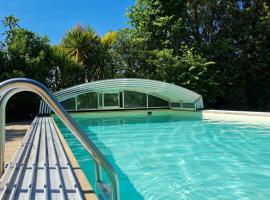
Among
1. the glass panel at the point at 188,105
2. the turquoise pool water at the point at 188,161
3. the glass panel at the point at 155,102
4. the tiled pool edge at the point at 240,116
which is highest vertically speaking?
the glass panel at the point at 155,102

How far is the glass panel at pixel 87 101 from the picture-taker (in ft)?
77.4

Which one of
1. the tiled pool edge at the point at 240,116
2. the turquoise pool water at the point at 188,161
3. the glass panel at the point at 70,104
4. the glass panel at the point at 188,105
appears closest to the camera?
the turquoise pool water at the point at 188,161

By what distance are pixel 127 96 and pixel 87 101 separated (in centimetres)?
294

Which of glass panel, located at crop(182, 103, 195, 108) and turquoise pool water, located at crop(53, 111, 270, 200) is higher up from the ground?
glass panel, located at crop(182, 103, 195, 108)

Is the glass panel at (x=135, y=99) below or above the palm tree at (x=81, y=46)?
below

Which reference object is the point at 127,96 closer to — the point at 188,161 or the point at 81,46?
the point at 81,46

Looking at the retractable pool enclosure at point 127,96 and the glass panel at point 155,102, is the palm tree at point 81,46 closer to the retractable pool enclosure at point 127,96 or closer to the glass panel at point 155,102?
the retractable pool enclosure at point 127,96

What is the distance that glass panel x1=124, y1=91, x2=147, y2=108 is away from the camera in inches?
988

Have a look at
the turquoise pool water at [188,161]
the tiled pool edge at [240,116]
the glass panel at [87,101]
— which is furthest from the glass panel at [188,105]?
the turquoise pool water at [188,161]

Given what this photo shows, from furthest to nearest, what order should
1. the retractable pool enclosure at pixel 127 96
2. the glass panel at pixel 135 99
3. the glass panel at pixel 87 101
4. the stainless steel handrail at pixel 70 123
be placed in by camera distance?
the glass panel at pixel 135 99 < the glass panel at pixel 87 101 < the retractable pool enclosure at pixel 127 96 < the stainless steel handrail at pixel 70 123

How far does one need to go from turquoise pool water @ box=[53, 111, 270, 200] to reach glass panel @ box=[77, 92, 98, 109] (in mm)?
10729

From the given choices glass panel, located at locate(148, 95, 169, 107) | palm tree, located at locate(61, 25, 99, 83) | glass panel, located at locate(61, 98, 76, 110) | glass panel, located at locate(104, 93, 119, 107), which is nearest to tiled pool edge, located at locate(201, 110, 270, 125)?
glass panel, located at locate(148, 95, 169, 107)

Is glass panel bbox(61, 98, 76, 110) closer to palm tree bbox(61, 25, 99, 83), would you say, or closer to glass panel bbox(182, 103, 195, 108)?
palm tree bbox(61, 25, 99, 83)

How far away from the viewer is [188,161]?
7.81 metres
